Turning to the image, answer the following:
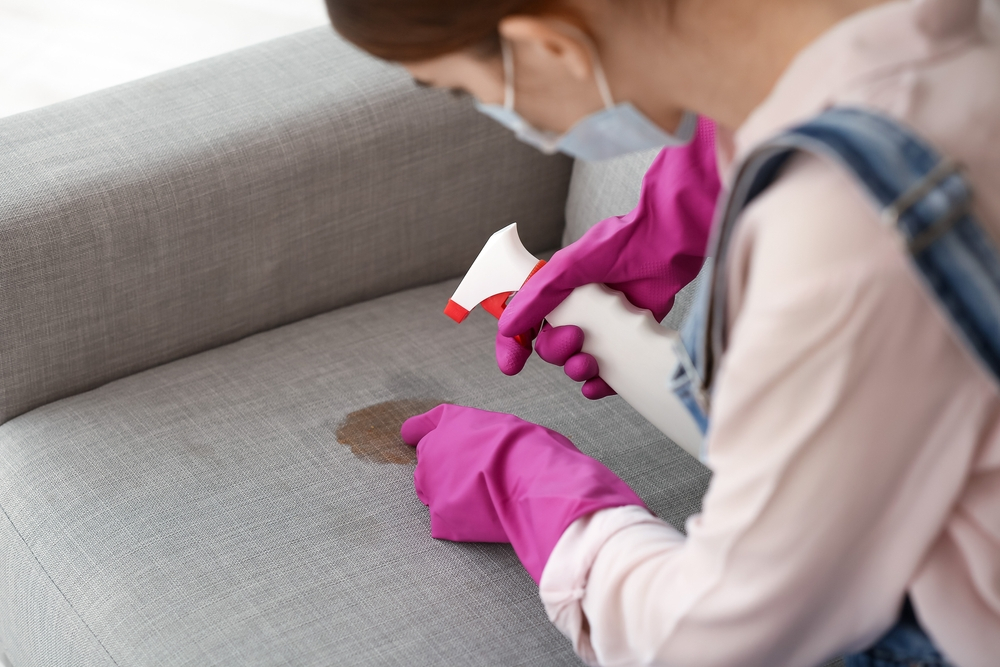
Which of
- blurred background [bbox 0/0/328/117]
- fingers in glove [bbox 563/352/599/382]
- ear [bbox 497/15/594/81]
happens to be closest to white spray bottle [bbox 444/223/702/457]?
fingers in glove [bbox 563/352/599/382]

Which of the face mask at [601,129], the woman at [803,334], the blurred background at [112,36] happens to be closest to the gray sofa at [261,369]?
the woman at [803,334]

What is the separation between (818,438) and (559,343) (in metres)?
0.46

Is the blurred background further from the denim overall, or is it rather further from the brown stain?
the denim overall

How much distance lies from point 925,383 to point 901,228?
0.09 m

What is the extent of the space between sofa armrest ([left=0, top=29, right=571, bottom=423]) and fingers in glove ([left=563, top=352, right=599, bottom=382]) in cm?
36

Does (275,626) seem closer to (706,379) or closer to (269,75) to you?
(706,379)

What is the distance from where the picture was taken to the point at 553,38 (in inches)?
22.3

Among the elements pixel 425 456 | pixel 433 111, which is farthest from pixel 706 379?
pixel 433 111

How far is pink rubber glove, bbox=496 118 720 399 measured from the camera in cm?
92

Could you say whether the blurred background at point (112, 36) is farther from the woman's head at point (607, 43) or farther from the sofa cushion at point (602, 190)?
the woman's head at point (607, 43)

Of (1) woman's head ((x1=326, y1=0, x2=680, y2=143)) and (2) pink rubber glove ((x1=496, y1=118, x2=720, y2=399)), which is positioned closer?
(1) woman's head ((x1=326, y1=0, x2=680, y2=143))

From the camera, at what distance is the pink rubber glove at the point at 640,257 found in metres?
0.92

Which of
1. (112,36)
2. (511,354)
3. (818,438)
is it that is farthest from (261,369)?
(112,36)

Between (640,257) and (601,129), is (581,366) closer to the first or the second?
(640,257)
